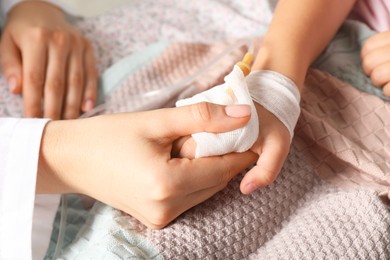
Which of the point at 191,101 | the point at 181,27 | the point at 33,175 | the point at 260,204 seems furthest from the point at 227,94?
the point at 181,27

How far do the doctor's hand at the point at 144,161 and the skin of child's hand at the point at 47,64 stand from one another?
240 millimetres

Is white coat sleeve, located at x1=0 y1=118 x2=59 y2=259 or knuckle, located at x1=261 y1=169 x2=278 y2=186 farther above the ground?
knuckle, located at x1=261 y1=169 x2=278 y2=186

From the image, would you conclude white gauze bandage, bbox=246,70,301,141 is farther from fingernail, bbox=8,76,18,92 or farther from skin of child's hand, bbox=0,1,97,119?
fingernail, bbox=8,76,18,92

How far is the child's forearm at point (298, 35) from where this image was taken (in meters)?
0.90

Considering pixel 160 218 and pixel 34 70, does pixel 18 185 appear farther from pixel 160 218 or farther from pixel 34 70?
pixel 34 70

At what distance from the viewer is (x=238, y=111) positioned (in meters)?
0.70

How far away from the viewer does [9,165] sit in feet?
2.63

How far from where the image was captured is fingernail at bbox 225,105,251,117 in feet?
2.29

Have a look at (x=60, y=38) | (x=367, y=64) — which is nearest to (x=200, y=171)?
(x=367, y=64)

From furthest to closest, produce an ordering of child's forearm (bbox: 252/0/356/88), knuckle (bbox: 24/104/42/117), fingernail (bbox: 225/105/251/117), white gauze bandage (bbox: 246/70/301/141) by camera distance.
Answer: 1. knuckle (bbox: 24/104/42/117)
2. child's forearm (bbox: 252/0/356/88)
3. white gauze bandage (bbox: 246/70/301/141)
4. fingernail (bbox: 225/105/251/117)

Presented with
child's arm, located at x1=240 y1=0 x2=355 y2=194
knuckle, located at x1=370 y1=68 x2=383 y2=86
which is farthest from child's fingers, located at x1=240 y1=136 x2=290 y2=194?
knuckle, located at x1=370 y1=68 x2=383 y2=86

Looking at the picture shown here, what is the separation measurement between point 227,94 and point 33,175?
1.03 feet

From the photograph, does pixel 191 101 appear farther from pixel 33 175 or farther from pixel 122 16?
pixel 122 16

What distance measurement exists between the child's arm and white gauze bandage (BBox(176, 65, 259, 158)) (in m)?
0.04
